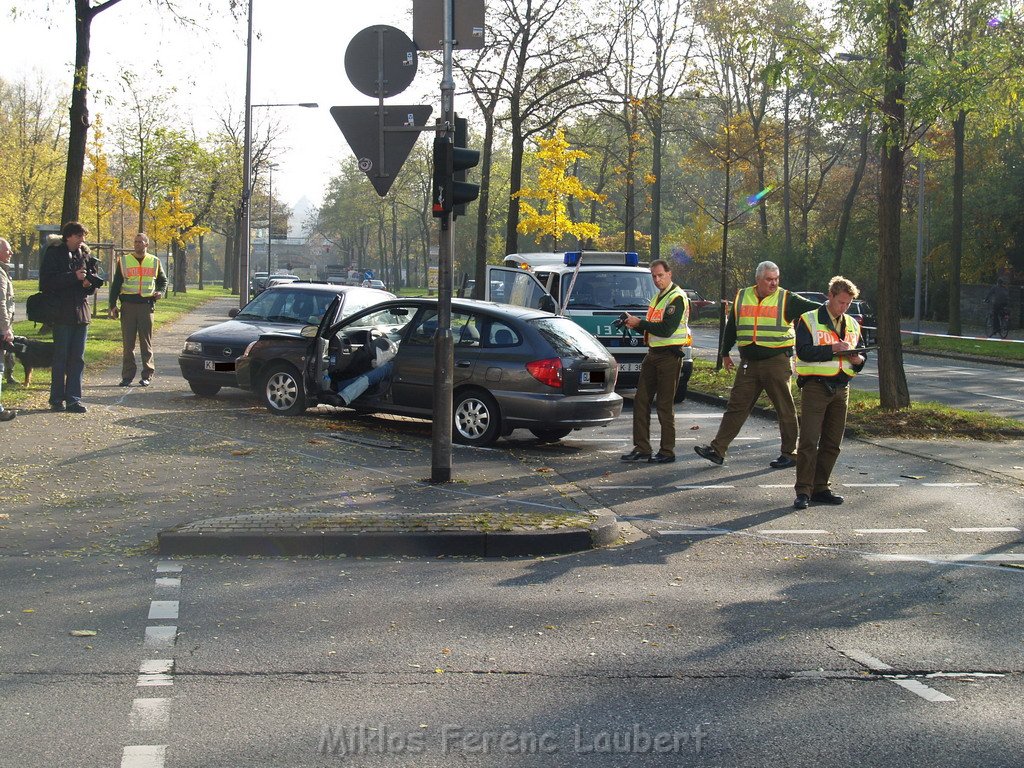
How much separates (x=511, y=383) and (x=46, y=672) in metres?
8.06

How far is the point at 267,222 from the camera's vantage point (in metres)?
82.1

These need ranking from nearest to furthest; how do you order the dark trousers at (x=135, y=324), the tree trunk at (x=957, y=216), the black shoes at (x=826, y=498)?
1. the black shoes at (x=826, y=498)
2. the dark trousers at (x=135, y=324)
3. the tree trunk at (x=957, y=216)

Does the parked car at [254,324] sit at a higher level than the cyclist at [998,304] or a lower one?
lower

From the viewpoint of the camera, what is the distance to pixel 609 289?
764 inches

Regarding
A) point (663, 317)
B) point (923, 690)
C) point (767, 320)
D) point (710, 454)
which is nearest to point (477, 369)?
point (663, 317)

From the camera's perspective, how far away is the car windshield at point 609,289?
19.2 meters

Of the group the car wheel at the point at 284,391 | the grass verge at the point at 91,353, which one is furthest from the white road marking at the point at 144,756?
the grass verge at the point at 91,353

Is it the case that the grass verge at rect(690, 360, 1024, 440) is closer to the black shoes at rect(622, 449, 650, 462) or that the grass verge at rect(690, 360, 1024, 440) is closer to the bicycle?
the black shoes at rect(622, 449, 650, 462)

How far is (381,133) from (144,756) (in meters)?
6.60

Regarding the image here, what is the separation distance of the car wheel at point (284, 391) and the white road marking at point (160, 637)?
8716mm

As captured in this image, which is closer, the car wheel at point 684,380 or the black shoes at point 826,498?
the black shoes at point 826,498

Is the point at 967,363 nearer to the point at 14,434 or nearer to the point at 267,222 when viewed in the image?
the point at 14,434

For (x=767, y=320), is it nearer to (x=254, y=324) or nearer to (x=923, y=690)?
(x=923, y=690)

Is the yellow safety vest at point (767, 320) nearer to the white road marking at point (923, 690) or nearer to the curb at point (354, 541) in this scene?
the curb at point (354, 541)
